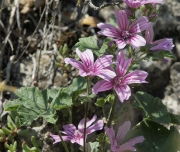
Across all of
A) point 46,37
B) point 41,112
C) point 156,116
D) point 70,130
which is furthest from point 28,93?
point 46,37

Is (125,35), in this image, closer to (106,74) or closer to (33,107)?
(106,74)

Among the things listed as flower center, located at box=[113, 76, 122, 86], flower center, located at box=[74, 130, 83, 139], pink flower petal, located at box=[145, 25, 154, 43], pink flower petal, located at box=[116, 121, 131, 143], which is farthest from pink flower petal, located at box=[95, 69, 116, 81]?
flower center, located at box=[74, 130, 83, 139]

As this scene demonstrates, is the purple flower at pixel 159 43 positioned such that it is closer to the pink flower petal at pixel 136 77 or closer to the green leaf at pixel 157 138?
the pink flower petal at pixel 136 77

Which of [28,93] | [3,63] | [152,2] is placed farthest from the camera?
[3,63]

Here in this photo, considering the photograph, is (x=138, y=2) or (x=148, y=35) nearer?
(x=138, y=2)

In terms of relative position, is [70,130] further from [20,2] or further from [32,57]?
[20,2]

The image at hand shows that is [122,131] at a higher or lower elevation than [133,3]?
lower

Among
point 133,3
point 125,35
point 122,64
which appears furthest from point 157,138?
point 133,3
